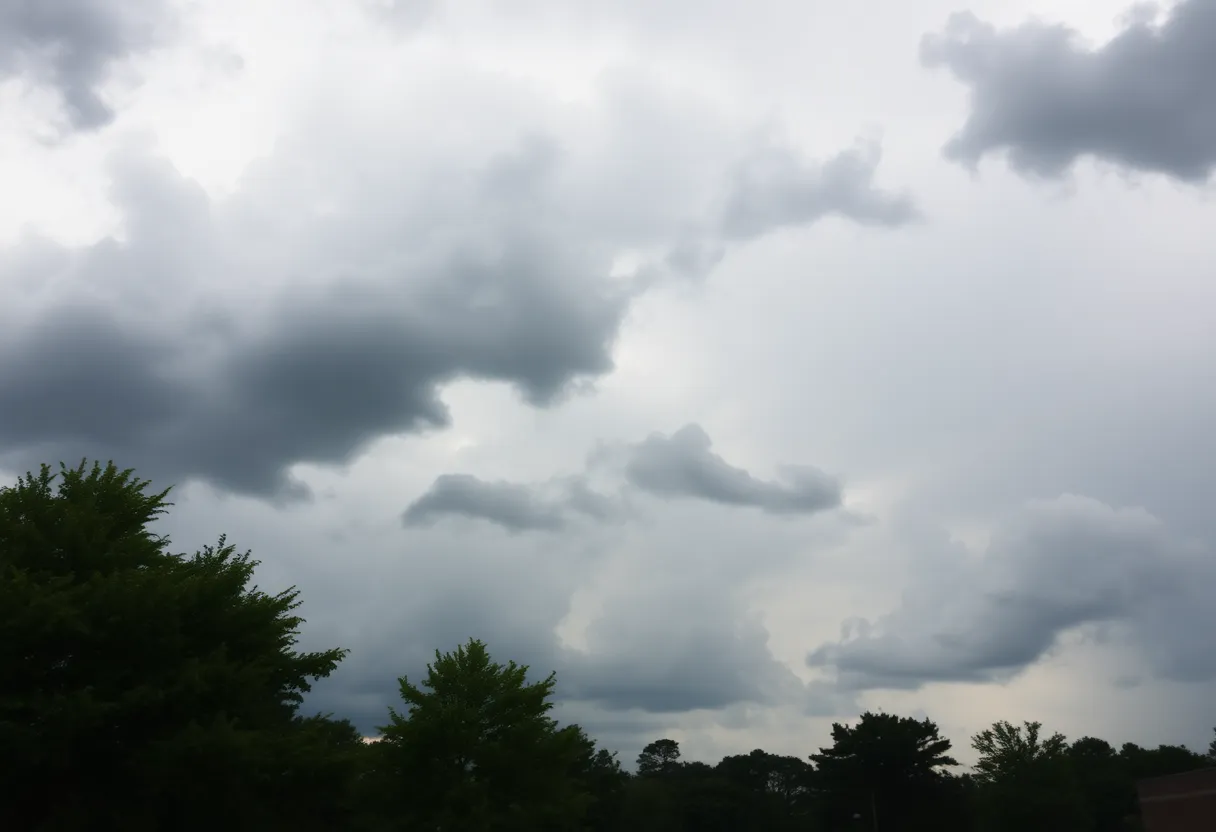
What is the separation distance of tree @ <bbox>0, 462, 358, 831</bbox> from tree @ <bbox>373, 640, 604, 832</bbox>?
29.7 ft

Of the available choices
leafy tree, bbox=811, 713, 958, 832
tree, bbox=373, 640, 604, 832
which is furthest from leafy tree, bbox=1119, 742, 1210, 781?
tree, bbox=373, 640, 604, 832

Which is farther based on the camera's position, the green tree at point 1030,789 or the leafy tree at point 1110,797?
the leafy tree at point 1110,797

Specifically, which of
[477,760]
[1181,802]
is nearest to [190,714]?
[477,760]

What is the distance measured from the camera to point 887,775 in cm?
10106

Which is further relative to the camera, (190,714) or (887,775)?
(887,775)

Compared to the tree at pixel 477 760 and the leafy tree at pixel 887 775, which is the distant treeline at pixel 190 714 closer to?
the tree at pixel 477 760

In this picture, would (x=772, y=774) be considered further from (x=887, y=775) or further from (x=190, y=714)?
(x=190, y=714)

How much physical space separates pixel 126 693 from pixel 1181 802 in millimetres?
68989

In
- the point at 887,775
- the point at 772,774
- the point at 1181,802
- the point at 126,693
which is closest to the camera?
the point at 126,693

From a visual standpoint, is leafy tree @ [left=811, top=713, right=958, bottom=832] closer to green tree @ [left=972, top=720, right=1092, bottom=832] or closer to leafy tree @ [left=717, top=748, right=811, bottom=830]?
green tree @ [left=972, top=720, right=1092, bottom=832]

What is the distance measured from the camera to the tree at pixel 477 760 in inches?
1480

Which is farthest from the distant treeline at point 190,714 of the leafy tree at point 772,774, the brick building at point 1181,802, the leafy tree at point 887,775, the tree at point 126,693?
the leafy tree at point 772,774

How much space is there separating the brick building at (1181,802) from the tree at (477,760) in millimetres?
46531

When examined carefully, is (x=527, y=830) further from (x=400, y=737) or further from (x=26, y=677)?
(x=26, y=677)
